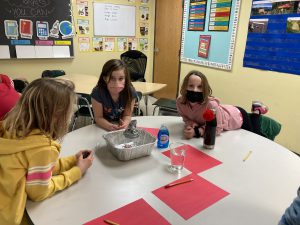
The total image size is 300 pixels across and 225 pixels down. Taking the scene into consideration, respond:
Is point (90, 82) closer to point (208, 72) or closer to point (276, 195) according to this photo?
point (208, 72)

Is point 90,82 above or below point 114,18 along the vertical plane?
below

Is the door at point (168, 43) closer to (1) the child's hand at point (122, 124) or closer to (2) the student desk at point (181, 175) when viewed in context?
→ (1) the child's hand at point (122, 124)

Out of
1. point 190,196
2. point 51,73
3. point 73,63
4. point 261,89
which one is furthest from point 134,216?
point 73,63

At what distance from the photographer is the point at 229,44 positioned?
11.0 ft

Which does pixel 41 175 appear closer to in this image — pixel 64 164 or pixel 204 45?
pixel 64 164

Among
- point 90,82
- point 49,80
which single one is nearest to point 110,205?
point 49,80

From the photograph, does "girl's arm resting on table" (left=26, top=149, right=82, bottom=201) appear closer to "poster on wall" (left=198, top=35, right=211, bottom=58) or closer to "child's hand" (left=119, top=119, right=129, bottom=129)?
"child's hand" (left=119, top=119, right=129, bottom=129)

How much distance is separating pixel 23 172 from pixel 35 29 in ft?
11.2

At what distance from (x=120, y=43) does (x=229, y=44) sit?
6.74 feet

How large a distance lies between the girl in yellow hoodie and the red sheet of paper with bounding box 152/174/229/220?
1.23ft

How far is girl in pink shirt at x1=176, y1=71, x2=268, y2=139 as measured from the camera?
1.55 meters

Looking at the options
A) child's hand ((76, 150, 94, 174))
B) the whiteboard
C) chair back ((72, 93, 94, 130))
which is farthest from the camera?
the whiteboard

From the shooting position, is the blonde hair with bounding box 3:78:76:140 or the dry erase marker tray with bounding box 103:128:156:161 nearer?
the blonde hair with bounding box 3:78:76:140

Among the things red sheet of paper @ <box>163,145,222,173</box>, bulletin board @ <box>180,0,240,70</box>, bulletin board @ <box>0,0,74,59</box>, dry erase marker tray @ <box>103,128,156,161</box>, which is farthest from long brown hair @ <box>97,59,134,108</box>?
bulletin board @ <box>0,0,74,59</box>
